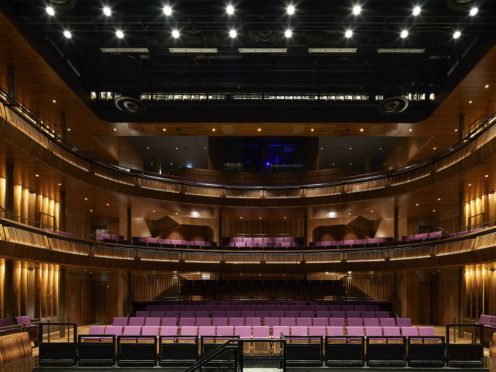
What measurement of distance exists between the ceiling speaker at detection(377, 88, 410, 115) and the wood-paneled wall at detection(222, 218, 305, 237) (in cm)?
1250

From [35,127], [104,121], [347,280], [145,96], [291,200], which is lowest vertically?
[347,280]

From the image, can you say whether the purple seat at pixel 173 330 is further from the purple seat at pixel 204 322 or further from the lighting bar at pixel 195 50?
the lighting bar at pixel 195 50

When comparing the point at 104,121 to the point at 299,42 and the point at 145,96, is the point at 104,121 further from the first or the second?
the point at 299,42

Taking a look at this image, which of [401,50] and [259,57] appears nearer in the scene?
[401,50]

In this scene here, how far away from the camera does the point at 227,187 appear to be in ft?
84.9

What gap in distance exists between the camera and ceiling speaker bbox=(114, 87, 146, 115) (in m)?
18.7

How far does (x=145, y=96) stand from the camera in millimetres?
21859

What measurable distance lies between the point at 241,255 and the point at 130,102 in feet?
29.1

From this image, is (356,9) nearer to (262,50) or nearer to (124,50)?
(262,50)

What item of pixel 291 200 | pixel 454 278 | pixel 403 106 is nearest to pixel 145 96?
pixel 291 200

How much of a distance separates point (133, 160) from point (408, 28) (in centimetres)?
1708

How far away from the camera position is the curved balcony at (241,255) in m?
14.0

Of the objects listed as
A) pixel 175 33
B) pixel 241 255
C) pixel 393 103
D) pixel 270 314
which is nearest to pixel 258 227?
pixel 241 255

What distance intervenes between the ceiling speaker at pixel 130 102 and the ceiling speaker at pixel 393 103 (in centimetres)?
909
